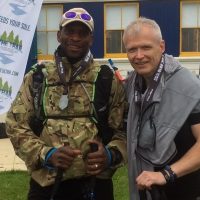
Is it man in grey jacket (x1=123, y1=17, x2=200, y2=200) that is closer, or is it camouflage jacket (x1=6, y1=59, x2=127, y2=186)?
man in grey jacket (x1=123, y1=17, x2=200, y2=200)

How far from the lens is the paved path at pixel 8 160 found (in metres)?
8.19

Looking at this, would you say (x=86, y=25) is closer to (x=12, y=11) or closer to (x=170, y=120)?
(x=170, y=120)

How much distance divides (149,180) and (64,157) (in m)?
0.62

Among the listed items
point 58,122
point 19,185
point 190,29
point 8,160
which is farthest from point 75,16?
point 190,29

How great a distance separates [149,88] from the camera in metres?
3.00

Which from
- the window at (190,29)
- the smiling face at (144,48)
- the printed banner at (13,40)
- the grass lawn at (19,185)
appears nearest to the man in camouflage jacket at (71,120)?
the smiling face at (144,48)

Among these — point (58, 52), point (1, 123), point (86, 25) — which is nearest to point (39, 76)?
point (58, 52)

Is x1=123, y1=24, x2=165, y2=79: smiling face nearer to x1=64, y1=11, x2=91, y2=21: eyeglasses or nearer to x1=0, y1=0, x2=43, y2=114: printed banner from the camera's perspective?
x1=64, y1=11, x2=91, y2=21: eyeglasses

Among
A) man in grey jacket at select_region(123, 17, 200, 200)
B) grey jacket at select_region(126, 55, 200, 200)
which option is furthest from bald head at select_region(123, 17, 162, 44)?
grey jacket at select_region(126, 55, 200, 200)

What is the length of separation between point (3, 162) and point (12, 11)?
2537mm

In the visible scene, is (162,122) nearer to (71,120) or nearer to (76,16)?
(71,120)

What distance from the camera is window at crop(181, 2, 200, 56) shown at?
549 inches

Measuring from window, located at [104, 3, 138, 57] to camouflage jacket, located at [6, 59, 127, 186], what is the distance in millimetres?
10753

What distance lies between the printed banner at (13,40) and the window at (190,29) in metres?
5.91
